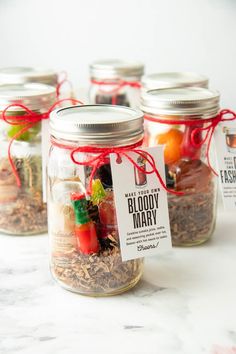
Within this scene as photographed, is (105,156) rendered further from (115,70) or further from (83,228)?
(115,70)

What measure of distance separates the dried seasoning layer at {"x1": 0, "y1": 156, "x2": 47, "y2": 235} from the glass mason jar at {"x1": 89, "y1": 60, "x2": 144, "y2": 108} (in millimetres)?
341

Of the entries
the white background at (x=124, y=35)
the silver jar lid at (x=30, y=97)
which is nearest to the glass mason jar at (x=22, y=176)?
the silver jar lid at (x=30, y=97)

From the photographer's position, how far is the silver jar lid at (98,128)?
2.58ft

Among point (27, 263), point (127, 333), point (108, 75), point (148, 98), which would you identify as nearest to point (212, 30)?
point (108, 75)

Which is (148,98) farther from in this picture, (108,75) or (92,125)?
(108,75)

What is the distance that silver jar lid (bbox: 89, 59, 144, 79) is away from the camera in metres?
1.29

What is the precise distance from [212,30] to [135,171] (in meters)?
0.68

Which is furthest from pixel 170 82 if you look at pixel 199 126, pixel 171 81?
pixel 199 126

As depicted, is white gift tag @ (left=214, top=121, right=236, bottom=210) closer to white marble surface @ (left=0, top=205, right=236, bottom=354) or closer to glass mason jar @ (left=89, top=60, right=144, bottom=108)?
white marble surface @ (left=0, top=205, right=236, bottom=354)

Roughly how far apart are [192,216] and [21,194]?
1.03 feet

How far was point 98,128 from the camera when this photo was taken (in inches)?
30.8

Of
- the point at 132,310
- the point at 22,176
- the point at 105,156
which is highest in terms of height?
the point at 105,156

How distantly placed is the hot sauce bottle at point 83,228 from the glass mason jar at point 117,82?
1.71ft

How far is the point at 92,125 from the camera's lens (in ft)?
2.56
